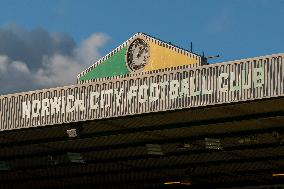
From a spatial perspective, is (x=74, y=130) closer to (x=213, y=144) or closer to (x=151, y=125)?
(x=151, y=125)

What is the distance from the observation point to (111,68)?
58.9m

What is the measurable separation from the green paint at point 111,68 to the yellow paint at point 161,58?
2032mm

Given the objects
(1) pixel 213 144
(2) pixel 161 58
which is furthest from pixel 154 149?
(2) pixel 161 58

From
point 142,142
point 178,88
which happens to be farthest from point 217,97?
point 142,142

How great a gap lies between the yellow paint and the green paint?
203cm

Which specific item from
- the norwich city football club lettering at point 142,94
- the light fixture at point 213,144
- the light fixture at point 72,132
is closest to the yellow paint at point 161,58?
the light fixture at point 213,144

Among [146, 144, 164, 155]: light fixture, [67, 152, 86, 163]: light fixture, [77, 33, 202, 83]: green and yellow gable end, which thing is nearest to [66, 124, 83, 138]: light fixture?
[146, 144, 164, 155]: light fixture

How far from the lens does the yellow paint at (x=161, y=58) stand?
55156 mm

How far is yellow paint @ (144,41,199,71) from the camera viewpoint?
55.2 m

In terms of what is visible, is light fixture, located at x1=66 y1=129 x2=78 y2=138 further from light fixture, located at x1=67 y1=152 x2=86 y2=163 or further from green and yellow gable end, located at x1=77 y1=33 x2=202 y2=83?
green and yellow gable end, located at x1=77 y1=33 x2=202 y2=83

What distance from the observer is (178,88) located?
35.7 metres

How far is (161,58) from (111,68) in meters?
5.11

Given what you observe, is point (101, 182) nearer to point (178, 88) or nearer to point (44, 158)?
point (44, 158)

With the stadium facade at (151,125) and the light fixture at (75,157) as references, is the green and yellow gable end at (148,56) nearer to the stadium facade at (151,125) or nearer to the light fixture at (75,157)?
the stadium facade at (151,125)
